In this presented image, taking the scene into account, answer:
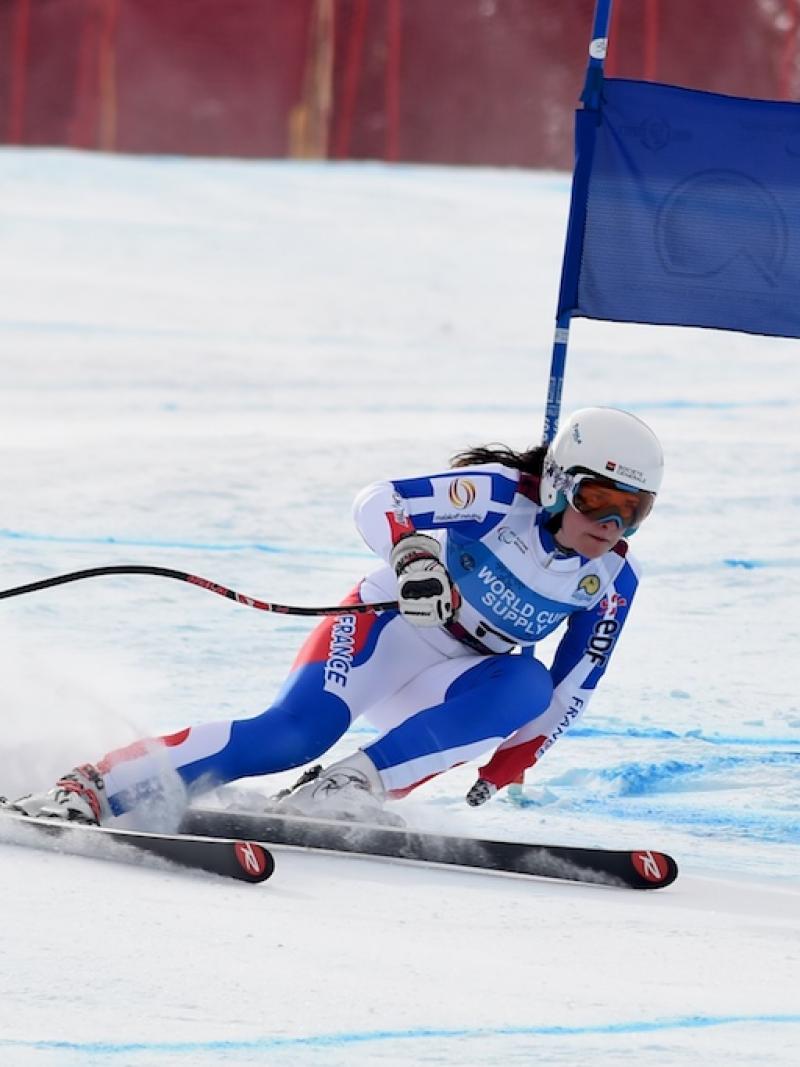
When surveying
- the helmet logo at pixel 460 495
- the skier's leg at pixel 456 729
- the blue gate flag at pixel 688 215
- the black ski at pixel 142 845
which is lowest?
the black ski at pixel 142 845

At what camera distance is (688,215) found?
5.34 m

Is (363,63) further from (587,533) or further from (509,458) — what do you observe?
(587,533)

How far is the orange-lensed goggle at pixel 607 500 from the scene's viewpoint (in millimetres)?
4281

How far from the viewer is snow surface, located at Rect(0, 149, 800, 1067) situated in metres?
3.14

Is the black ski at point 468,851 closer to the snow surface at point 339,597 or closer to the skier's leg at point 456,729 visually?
Result: the snow surface at point 339,597

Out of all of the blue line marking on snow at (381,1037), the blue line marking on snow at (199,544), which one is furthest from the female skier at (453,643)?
the blue line marking on snow at (199,544)

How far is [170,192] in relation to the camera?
15500 millimetres

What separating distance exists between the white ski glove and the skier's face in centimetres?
29

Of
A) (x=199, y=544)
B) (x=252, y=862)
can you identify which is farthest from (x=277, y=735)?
(x=199, y=544)

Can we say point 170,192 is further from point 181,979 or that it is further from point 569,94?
point 181,979

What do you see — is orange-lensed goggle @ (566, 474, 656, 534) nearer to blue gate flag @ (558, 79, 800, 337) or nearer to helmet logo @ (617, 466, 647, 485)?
helmet logo @ (617, 466, 647, 485)

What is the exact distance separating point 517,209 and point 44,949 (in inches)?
502

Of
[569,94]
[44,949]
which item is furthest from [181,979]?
[569,94]

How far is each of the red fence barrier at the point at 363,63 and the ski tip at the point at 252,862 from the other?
35.2 ft
